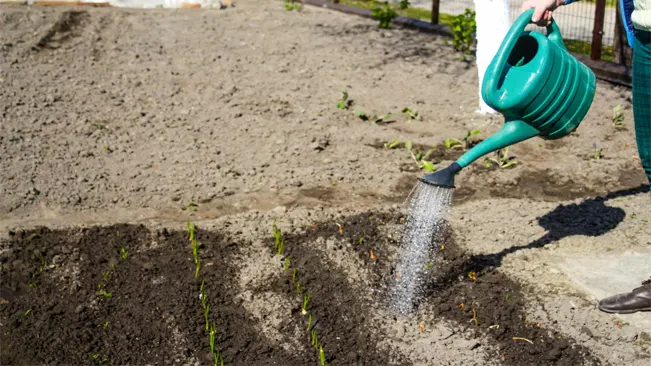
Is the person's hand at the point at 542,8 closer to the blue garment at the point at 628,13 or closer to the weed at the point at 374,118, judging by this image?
the blue garment at the point at 628,13

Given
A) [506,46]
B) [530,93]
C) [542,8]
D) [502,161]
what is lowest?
[502,161]

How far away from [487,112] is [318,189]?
65.6 inches

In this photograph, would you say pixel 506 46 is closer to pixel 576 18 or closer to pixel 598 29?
pixel 598 29

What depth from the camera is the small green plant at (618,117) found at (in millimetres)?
5273

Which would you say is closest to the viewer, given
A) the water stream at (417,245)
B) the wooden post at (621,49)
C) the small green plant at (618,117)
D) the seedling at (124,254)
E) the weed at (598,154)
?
the water stream at (417,245)

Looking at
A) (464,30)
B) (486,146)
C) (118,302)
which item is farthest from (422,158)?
(464,30)

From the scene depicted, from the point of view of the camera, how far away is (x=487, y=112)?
5.52 m

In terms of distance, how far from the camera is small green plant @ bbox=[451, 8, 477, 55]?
22.0 feet

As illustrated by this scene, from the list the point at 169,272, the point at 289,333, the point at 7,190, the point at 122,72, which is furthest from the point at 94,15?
the point at 289,333

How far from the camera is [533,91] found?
116 inches

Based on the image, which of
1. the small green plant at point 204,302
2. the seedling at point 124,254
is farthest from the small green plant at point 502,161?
the seedling at point 124,254

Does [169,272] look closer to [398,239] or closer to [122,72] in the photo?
[398,239]

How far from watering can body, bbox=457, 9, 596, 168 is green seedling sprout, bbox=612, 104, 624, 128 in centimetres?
231

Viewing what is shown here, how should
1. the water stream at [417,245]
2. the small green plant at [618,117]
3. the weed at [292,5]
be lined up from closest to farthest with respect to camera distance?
the water stream at [417,245]
the small green plant at [618,117]
the weed at [292,5]
